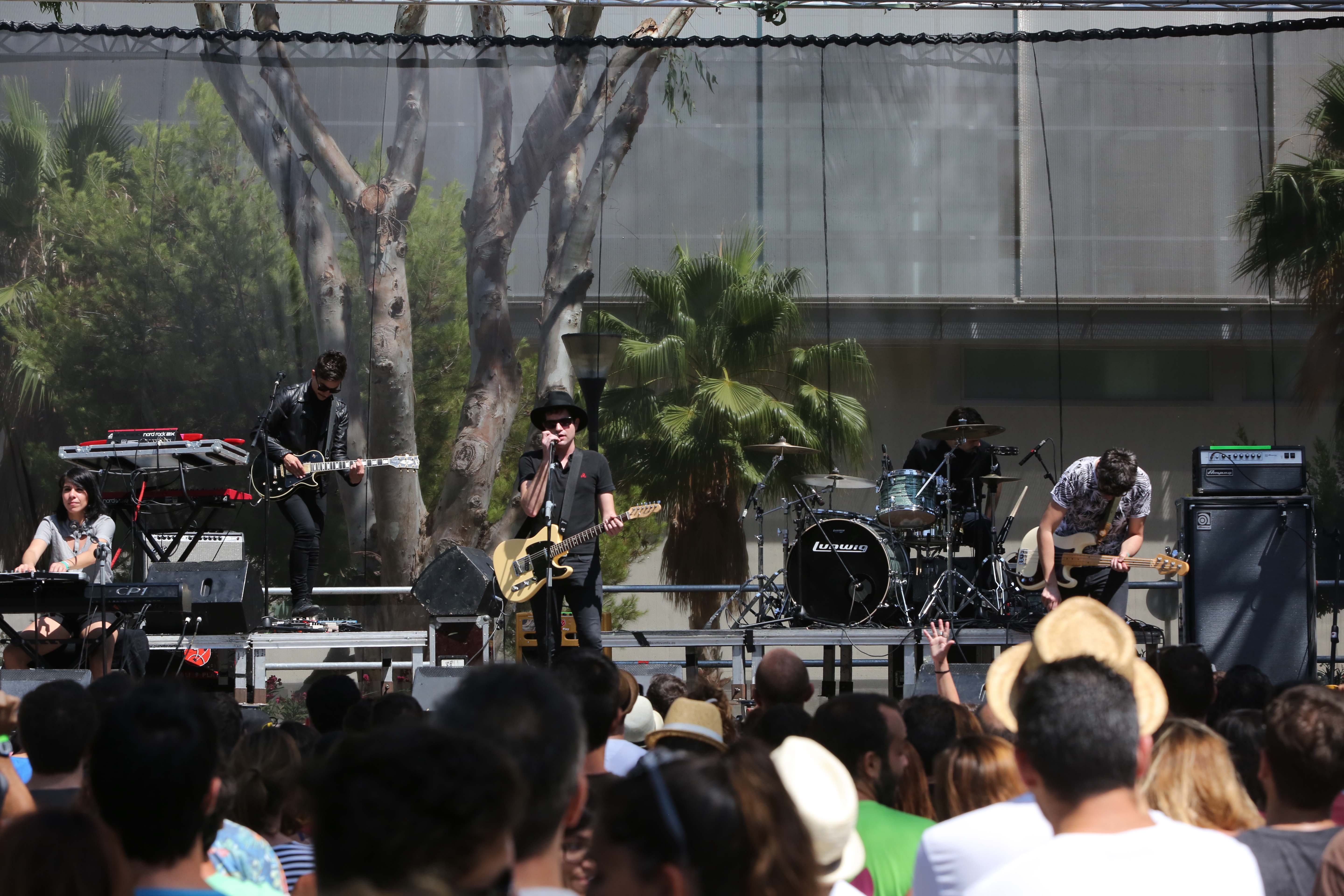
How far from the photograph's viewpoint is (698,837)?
4.59ft

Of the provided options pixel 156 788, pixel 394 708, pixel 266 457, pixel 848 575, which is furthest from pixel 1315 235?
pixel 156 788

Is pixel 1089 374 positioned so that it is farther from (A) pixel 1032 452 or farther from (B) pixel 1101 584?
(B) pixel 1101 584

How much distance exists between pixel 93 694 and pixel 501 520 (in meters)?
6.81

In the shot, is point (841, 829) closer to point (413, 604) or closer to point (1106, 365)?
point (413, 604)

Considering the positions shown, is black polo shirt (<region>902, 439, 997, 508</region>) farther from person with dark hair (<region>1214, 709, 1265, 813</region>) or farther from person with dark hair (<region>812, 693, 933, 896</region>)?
person with dark hair (<region>812, 693, 933, 896</region>)

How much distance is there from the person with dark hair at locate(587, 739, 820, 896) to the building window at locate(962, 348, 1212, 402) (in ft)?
30.0

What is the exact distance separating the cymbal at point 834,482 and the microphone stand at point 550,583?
1989mm

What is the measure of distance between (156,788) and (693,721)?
1.88 m

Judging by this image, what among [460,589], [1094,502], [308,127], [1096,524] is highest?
[308,127]

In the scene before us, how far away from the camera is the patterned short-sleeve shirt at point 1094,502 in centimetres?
667

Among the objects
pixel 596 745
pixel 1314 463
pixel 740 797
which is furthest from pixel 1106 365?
pixel 740 797

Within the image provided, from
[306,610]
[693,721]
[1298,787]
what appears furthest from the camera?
[306,610]

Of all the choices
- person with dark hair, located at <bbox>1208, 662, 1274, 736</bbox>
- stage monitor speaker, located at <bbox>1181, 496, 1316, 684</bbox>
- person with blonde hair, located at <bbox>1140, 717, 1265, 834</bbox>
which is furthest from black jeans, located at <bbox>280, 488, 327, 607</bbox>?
person with blonde hair, located at <bbox>1140, 717, 1265, 834</bbox>

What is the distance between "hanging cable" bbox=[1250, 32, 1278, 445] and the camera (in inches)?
381
